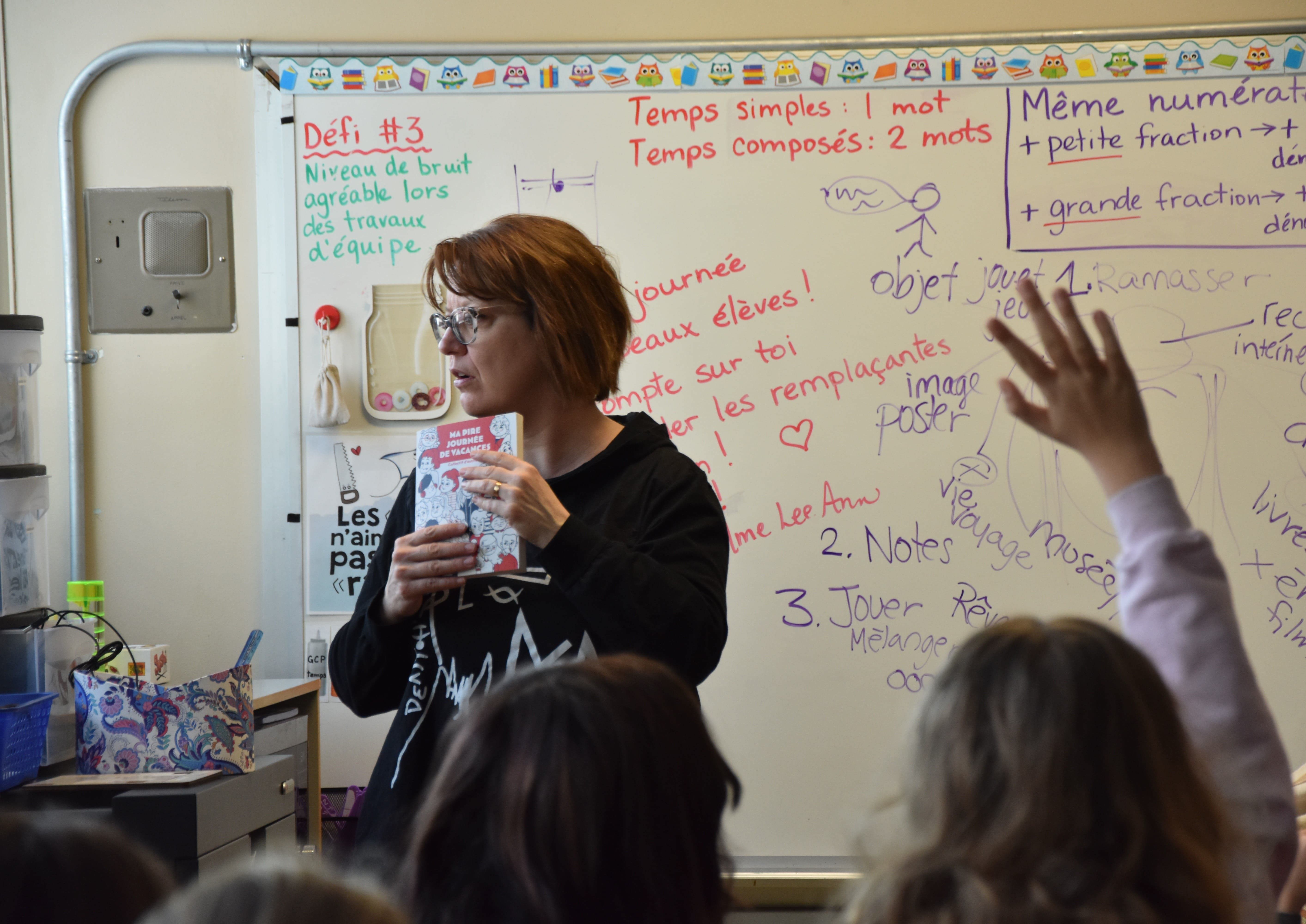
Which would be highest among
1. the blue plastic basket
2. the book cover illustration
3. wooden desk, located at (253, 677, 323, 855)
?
the book cover illustration

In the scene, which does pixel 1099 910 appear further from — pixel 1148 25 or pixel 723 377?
pixel 1148 25

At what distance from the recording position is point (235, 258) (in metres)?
2.57

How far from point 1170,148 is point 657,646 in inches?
79.9

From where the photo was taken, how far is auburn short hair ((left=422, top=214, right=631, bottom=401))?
1310mm

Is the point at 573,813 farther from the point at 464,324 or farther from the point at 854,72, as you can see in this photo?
the point at 854,72

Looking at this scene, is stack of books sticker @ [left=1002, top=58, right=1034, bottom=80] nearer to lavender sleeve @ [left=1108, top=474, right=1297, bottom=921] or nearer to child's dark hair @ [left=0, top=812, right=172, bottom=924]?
lavender sleeve @ [left=1108, top=474, right=1297, bottom=921]

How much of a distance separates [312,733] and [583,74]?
1634 mm

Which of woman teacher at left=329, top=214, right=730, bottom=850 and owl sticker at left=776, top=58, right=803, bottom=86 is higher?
owl sticker at left=776, top=58, right=803, bottom=86

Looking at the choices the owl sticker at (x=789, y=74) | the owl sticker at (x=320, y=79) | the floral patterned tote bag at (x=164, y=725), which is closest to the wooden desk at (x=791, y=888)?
the floral patterned tote bag at (x=164, y=725)

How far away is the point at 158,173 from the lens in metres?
2.59

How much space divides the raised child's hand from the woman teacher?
49 cm

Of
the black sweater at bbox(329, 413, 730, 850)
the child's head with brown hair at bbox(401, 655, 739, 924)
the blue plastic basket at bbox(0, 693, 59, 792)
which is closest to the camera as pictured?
the child's head with brown hair at bbox(401, 655, 739, 924)

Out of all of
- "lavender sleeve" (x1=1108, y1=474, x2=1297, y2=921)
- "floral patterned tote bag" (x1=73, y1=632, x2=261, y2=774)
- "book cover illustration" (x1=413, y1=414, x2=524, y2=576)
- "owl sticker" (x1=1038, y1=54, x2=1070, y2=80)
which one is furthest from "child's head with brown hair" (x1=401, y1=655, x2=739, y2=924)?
"owl sticker" (x1=1038, y1=54, x2=1070, y2=80)

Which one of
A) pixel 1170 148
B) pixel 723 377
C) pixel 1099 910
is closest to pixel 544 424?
pixel 1099 910
